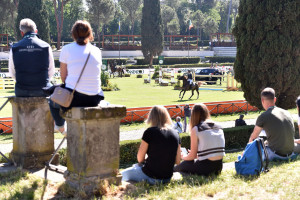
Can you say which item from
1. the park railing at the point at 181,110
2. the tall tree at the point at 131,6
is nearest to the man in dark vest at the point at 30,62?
the park railing at the point at 181,110

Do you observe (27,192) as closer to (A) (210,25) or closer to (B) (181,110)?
(B) (181,110)

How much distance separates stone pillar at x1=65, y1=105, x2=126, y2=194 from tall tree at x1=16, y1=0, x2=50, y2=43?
4105 cm

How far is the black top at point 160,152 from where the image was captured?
5340 millimetres

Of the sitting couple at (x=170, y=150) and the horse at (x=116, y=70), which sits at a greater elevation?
the sitting couple at (x=170, y=150)

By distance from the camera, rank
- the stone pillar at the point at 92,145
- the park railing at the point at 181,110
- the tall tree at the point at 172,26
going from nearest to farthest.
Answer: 1. the stone pillar at the point at 92,145
2. the park railing at the point at 181,110
3. the tall tree at the point at 172,26

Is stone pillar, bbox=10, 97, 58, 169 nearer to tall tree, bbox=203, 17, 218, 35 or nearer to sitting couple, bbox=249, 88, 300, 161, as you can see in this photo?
sitting couple, bbox=249, 88, 300, 161

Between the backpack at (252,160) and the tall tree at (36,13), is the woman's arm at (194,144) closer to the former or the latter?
the backpack at (252,160)

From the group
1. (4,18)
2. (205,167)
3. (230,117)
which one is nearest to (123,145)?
(205,167)

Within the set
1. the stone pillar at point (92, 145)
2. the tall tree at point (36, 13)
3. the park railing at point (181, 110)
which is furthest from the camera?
the tall tree at point (36, 13)

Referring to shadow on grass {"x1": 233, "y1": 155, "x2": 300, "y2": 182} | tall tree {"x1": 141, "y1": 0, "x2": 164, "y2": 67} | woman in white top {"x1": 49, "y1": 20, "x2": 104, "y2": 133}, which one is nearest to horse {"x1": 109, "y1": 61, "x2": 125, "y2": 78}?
tall tree {"x1": 141, "y1": 0, "x2": 164, "y2": 67}

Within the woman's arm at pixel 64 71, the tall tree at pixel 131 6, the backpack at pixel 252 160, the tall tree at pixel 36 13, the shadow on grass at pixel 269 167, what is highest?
the tall tree at pixel 131 6

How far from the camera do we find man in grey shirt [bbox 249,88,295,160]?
668 cm

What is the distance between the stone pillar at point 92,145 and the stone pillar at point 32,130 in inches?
45.2

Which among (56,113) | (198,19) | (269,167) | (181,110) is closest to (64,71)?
(56,113)
